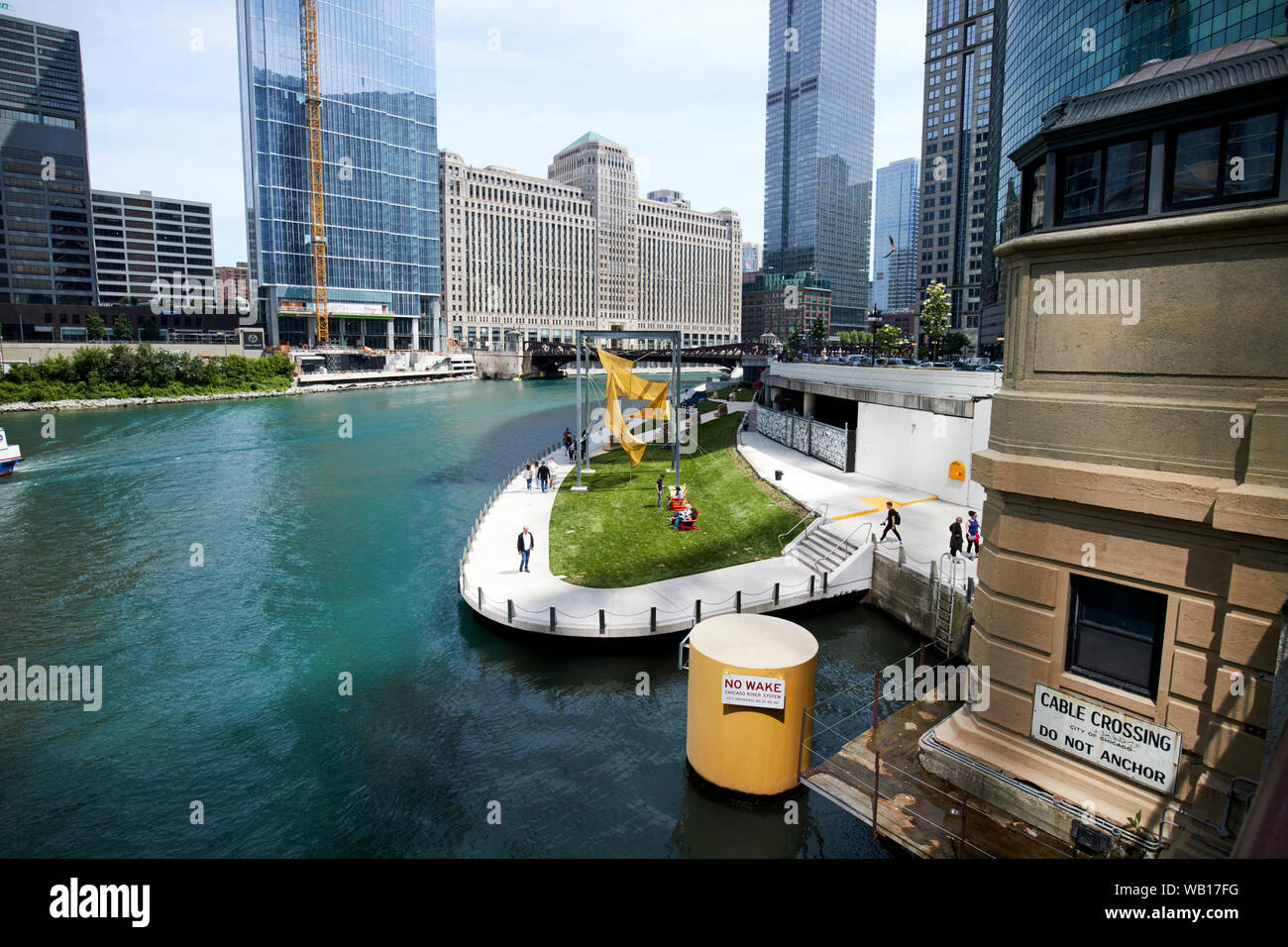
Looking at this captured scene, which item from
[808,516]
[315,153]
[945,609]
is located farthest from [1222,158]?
[315,153]

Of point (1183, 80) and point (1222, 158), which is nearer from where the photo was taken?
point (1222, 158)

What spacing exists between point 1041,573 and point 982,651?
133 centimetres

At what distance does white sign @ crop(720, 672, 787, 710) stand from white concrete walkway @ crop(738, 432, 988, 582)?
9.73 m

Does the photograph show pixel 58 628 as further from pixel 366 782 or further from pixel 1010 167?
pixel 1010 167

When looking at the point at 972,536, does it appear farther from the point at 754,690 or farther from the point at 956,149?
the point at 956,149

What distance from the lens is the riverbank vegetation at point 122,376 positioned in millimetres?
82312

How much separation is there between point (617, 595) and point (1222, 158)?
16.0 metres

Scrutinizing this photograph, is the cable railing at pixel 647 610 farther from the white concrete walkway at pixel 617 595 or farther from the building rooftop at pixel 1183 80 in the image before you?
the building rooftop at pixel 1183 80

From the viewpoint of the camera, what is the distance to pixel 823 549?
23234mm

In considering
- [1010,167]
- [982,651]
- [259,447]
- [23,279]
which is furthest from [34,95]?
[982,651]

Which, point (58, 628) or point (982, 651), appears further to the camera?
point (58, 628)

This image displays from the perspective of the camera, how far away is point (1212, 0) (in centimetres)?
4400

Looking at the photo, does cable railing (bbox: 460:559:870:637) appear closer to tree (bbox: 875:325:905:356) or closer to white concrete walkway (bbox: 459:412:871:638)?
white concrete walkway (bbox: 459:412:871:638)
